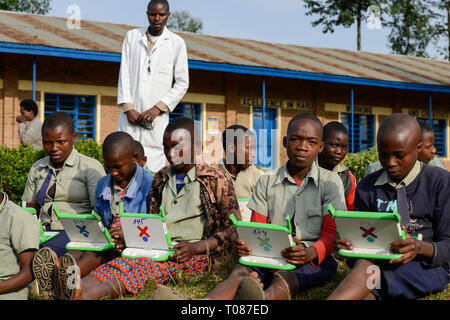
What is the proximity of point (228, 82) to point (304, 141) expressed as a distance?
1185 cm

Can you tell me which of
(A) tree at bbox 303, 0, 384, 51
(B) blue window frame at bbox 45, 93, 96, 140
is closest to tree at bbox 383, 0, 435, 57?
(A) tree at bbox 303, 0, 384, 51

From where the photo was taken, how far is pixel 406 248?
2.73m

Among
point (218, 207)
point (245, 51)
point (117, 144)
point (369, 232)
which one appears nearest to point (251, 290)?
point (369, 232)

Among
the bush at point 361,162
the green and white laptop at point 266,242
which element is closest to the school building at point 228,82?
the bush at point 361,162

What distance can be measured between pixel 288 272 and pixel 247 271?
25cm

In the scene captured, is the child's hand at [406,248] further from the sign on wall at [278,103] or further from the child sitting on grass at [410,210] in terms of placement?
the sign on wall at [278,103]

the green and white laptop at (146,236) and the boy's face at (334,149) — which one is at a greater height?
the boy's face at (334,149)

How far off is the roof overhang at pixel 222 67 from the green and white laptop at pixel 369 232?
9021mm

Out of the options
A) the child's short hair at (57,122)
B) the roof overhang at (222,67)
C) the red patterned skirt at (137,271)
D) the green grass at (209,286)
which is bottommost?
the green grass at (209,286)

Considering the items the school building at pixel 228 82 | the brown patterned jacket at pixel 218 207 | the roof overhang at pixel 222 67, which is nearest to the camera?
the brown patterned jacket at pixel 218 207

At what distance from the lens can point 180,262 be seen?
3.55 meters

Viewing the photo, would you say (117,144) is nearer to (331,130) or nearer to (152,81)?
(152,81)

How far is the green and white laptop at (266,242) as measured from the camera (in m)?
2.93

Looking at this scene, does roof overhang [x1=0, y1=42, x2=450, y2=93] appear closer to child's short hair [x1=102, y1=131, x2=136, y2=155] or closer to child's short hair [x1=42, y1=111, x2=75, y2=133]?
child's short hair [x1=42, y1=111, x2=75, y2=133]
